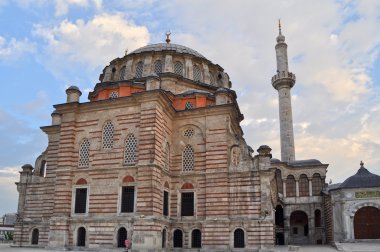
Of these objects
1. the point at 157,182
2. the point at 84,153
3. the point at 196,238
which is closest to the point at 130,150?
the point at 157,182

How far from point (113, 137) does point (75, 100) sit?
13.6 ft

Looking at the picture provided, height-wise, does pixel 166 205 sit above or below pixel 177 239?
above

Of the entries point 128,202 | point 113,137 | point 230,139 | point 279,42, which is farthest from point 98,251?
point 279,42

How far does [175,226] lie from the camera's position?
77.2ft

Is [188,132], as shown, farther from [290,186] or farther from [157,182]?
[290,186]

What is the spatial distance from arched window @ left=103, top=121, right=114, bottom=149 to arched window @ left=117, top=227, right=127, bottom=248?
5174 mm

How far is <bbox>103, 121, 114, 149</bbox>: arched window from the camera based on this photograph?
23.6 meters

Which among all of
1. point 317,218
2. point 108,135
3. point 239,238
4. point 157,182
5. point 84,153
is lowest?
point 239,238

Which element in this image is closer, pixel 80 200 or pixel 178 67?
pixel 80 200

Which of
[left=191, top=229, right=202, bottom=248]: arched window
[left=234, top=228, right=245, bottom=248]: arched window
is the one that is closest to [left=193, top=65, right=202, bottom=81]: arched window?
[left=191, top=229, right=202, bottom=248]: arched window

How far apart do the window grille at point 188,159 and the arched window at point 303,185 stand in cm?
1697

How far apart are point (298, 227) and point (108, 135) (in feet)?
74.9

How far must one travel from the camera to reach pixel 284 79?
39.6m

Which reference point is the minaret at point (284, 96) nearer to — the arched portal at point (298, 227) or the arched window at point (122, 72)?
the arched portal at point (298, 227)
